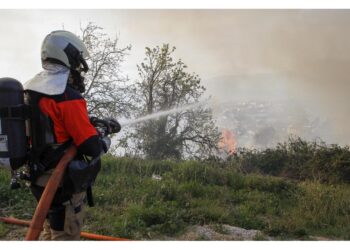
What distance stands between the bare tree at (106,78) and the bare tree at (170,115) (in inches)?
19.6

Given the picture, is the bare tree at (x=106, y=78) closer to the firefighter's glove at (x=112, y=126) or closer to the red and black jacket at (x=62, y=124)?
the firefighter's glove at (x=112, y=126)

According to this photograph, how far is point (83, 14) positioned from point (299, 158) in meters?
5.60

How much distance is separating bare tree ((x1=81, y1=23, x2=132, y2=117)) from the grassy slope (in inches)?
157

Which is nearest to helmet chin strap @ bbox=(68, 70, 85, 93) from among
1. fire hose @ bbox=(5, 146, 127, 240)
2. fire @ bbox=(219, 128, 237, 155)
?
fire hose @ bbox=(5, 146, 127, 240)

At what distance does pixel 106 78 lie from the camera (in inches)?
451

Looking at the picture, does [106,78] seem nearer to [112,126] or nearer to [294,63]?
[294,63]

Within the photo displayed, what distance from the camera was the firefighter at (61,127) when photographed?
2838 millimetres

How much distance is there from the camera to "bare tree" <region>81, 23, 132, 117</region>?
36.4 ft

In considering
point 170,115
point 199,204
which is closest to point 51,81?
point 199,204

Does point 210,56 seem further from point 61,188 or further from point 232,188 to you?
point 61,188

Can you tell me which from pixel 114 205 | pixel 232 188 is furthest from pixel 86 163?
pixel 232 188

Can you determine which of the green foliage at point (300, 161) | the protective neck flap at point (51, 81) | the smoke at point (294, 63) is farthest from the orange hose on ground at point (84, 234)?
the smoke at point (294, 63)

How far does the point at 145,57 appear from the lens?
428 inches

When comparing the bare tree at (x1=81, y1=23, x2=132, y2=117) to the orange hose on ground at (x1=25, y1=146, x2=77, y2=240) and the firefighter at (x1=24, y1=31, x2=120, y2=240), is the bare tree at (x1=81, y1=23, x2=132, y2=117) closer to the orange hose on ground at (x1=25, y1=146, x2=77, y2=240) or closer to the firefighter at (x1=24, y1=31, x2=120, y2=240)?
the firefighter at (x1=24, y1=31, x2=120, y2=240)
